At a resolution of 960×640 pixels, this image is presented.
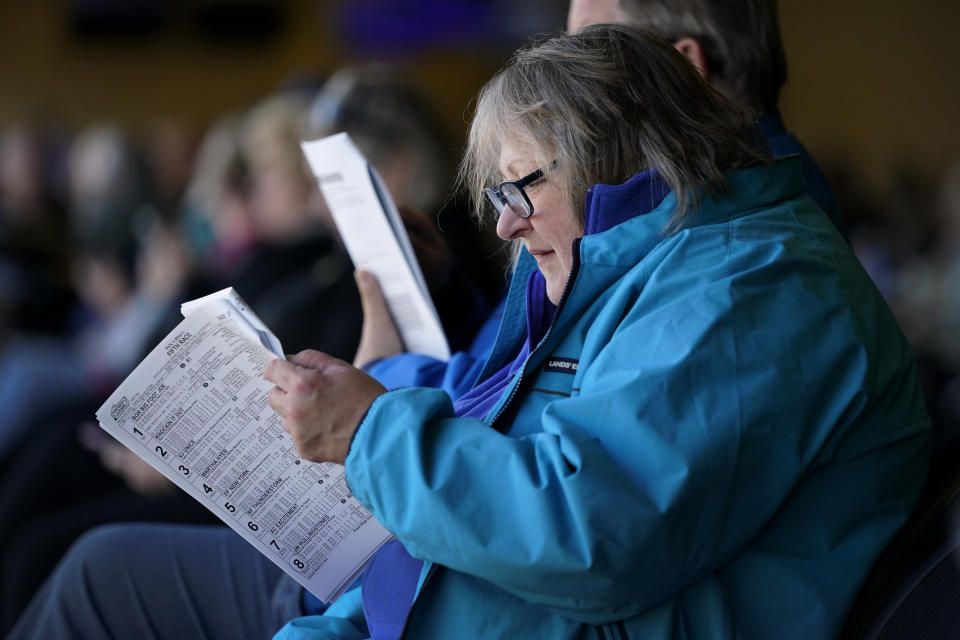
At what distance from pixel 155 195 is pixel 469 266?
3.09 metres

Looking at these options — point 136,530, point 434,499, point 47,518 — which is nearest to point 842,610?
point 434,499

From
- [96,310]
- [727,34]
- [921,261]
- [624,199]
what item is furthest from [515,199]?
[921,261]

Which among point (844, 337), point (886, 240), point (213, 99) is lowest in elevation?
point (886, 240)

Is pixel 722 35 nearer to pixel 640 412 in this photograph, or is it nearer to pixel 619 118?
pixel 619 118

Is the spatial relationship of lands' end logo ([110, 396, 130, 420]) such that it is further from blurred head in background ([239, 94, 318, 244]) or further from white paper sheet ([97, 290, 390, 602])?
blurred head in background ([239, 94, 318, 244])

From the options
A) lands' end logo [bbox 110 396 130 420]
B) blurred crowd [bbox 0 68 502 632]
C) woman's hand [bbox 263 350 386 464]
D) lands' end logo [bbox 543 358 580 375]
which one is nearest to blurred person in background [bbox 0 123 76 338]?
blurred crowd [bbox 0 68 502 632]

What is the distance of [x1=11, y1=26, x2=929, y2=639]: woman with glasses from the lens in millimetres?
1075

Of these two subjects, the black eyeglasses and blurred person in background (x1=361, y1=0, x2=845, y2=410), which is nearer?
the black eyeglasses

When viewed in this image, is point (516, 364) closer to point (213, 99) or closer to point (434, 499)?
point (434, 499)

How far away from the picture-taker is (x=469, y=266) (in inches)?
103

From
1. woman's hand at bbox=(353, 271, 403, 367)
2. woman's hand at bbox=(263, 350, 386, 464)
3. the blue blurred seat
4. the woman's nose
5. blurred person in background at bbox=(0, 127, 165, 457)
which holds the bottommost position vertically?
blurred person in background at bbox=(0, 127, 165, 457)

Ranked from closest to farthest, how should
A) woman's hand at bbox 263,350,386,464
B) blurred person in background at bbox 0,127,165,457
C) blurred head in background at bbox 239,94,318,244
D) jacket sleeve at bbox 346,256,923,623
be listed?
jacket sleeve at bbox 346,256,923,623 < woman's hand at bbox 263,350,386,464 < blurred head in background at bbox 239,94,318,244 < blurred person in background at bbox 0,127,165,457

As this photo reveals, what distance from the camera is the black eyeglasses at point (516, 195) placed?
1334mm

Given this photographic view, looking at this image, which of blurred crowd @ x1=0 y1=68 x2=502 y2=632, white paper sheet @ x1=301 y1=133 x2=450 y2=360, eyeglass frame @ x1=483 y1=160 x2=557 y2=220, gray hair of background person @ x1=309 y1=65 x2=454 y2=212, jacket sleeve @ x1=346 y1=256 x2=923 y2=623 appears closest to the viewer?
jacket sleeve @ x1=346 y1=256 x2=923 y2=623
